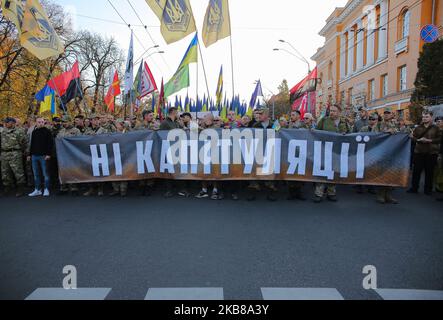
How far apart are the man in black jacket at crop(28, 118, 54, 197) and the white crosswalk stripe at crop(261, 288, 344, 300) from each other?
7.05 m

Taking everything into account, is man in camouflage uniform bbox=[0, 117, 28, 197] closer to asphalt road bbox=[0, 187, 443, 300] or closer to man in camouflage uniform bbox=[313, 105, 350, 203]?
asphalt road bbox=[0, 187, 443, 300]

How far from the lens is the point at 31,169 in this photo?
8.98m

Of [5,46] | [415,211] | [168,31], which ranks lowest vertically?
[415,211]

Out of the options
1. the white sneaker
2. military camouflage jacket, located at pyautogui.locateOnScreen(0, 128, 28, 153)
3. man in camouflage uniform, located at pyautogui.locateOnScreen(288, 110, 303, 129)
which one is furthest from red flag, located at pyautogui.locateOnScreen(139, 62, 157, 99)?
→ man in camouflage uniform, located at pyautogui.locateOnScreen(288, 110, 303, 129)

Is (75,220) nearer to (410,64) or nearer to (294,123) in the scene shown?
(294,123)

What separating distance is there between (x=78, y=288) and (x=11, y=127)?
6.97 metres

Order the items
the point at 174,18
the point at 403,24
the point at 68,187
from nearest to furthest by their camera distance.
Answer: the point at 68,187 → the point at 174,18 → the point at 403,24

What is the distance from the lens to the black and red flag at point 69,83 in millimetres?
12133

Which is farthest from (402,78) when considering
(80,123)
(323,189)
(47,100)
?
(80,123)

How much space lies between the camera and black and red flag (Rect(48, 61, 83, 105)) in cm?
1213

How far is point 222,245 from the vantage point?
4.38m

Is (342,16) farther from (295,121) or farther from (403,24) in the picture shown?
(295,121)

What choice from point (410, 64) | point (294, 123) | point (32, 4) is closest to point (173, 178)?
point (294, 123)

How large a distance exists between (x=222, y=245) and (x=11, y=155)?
6890 mm
